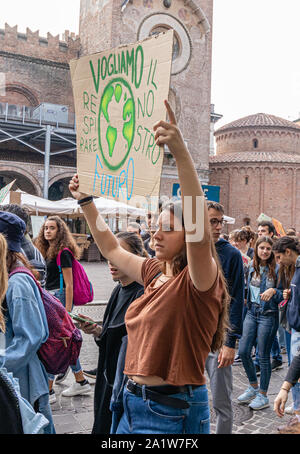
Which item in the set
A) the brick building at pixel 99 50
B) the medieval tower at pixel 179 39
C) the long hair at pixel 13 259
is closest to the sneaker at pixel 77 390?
the long hair at pixel 13 259

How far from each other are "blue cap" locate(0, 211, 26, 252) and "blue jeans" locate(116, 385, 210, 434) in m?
1.18

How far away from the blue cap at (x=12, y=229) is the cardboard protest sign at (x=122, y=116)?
1.56 ft

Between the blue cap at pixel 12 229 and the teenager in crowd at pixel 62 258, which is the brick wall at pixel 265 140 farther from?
the blue cap at pixel 12 229

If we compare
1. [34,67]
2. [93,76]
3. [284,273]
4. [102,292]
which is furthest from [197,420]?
[34,67]

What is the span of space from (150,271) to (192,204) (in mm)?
680

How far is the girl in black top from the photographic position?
2.77 metres

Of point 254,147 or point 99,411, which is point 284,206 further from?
point 99,411

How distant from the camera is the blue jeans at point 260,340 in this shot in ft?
15.1

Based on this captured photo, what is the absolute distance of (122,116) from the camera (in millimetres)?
2598

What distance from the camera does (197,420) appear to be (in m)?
1.93

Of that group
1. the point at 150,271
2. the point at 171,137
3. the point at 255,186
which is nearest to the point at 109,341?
the point at 150,271

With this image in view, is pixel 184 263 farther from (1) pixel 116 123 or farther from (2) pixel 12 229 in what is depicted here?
(2) pixel 12 229

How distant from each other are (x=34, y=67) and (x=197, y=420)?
31.4 metres

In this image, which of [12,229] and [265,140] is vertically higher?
[265,140]
